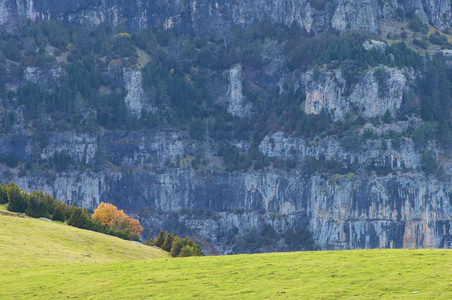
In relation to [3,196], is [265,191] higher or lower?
lower

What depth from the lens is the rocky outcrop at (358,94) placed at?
15712 centimetres

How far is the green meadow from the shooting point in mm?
48750

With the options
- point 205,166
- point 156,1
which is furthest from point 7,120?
point 156,1

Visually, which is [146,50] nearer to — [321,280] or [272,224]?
[272,224]

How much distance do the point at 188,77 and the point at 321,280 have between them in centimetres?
13881

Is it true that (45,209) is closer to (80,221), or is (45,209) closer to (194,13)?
(80,221)

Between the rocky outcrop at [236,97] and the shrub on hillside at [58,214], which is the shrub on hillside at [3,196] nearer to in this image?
the shrub on hillside at [58,214]

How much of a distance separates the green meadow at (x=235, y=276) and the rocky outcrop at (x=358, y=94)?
10026 cm

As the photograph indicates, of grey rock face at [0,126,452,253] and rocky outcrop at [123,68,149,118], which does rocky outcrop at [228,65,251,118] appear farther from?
rocky outcrop at [123,68,149,118]

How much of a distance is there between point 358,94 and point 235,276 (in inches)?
4358

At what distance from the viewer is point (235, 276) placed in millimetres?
54031

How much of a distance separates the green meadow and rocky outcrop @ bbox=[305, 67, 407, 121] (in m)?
100

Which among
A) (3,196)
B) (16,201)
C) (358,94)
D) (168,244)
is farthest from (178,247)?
(358,94)

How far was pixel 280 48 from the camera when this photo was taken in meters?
185
